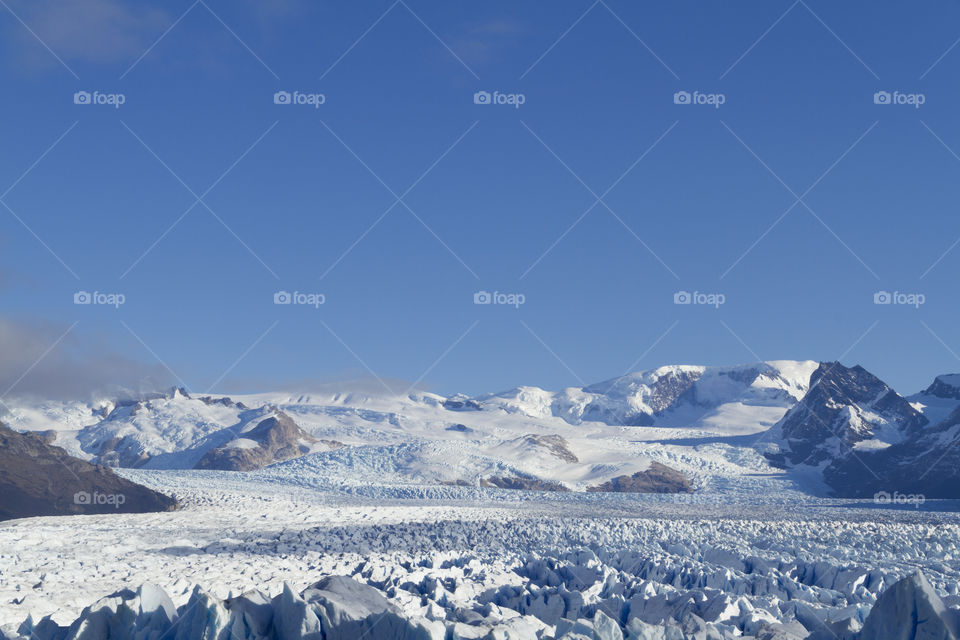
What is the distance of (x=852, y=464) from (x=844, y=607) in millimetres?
101824

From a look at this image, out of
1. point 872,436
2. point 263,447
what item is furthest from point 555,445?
point 872,436

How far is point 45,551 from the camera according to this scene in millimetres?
25484

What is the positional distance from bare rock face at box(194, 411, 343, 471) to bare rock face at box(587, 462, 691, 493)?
45.5m

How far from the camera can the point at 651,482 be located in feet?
265

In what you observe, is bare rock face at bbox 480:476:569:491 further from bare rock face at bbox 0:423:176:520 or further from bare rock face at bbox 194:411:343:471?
bare rock face at bbox 194:411:343:471

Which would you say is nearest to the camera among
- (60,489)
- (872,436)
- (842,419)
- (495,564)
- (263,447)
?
(495,564)

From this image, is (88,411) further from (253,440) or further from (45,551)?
(45,551)

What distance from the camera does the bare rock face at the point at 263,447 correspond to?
115 m

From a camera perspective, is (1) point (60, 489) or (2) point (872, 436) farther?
(2) point (872, 436)

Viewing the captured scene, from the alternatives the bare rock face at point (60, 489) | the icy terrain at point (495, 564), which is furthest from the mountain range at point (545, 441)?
the icy terrain at point (495, 564)

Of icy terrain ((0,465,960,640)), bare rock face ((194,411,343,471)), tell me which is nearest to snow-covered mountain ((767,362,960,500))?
icy terrain ((0,465,960,640))

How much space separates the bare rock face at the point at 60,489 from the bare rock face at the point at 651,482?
47310mm

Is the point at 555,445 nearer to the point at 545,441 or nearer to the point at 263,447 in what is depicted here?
the point at 545,441

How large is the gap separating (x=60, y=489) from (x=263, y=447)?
78058 millimetres
